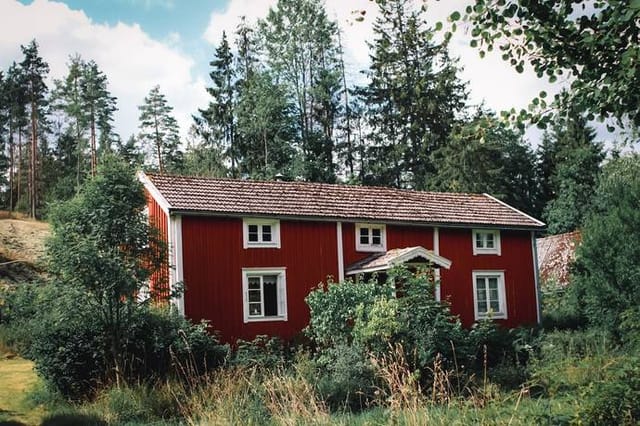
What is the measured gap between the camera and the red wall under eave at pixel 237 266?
19.8 metres

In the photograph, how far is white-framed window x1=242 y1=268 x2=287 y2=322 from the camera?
2055 centimetres

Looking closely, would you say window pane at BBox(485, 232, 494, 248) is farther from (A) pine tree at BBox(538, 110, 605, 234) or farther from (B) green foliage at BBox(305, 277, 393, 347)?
(A) pine tree at BBox(538, 110, 605, 234)

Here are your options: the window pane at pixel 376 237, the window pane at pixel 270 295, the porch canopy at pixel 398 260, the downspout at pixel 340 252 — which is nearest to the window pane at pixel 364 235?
the window pane at pixel 376 237

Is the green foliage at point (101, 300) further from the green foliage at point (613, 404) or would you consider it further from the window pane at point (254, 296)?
the green foliage at point (613, 404)

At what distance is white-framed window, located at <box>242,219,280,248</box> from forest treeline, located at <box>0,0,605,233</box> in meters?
16.4

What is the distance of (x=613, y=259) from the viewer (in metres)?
19.8

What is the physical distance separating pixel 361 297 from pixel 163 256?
5.06 m

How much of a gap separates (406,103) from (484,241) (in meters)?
19.4

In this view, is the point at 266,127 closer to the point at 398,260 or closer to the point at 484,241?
the point at 484,241

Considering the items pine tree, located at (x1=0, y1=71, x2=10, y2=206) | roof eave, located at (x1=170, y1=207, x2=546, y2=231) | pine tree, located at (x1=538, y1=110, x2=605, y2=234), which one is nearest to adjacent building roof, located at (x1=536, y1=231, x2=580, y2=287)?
pine tree, located at (x1=538, y1=110, x2=605, y2=234)

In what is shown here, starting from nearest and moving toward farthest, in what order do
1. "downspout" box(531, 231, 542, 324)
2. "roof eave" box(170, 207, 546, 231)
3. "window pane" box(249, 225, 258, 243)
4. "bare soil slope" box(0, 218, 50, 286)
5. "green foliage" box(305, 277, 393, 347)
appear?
1. "green foliage" box(305, 277, 393, 347)
2. "roof eave" box(170, 207, 546, 231)
3. "window pane" box(249, 225, 258, 243)
4. "downspout" box(531, 231, 542, 324)
5. "bare soil slope" box(0, 218, 50, 286)

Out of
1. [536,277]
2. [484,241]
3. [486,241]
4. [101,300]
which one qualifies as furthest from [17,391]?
[536,277]

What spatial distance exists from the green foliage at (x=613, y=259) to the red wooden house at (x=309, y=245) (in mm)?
3780

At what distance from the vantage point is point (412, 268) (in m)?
22.1
